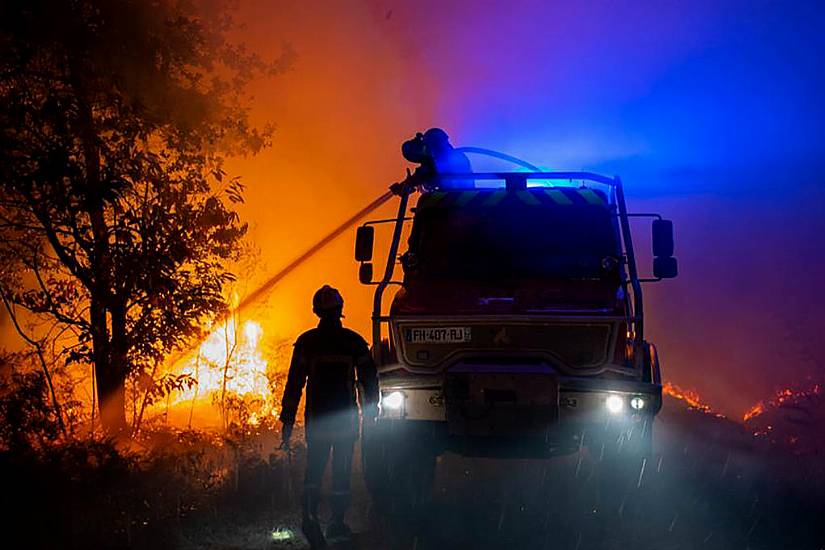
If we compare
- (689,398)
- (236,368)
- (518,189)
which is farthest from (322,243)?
(518,189)

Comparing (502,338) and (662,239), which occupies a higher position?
(662,239)

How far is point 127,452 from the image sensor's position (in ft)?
A: 26.9

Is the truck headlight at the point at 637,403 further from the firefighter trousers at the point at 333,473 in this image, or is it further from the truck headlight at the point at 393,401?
the firefighter trousers at the point at 333,473

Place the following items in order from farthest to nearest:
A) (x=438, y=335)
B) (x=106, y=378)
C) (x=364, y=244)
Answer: (x=106, y=378), (x=364, y=244), (x=438, y=335)

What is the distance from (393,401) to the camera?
6320mm

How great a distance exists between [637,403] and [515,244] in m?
1.97

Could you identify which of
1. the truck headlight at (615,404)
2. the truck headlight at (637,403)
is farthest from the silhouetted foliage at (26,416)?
the truck headlight at (637,403)

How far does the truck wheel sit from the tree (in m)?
2.93

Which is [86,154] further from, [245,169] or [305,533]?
[245,169]

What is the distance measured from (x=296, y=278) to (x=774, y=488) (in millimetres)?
19159

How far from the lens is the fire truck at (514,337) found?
19.4 ft

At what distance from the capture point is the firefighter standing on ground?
582 centimetres

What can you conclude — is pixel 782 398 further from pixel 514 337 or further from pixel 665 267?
pixel 514 337

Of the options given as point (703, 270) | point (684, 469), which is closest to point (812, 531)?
point (684, 469)
